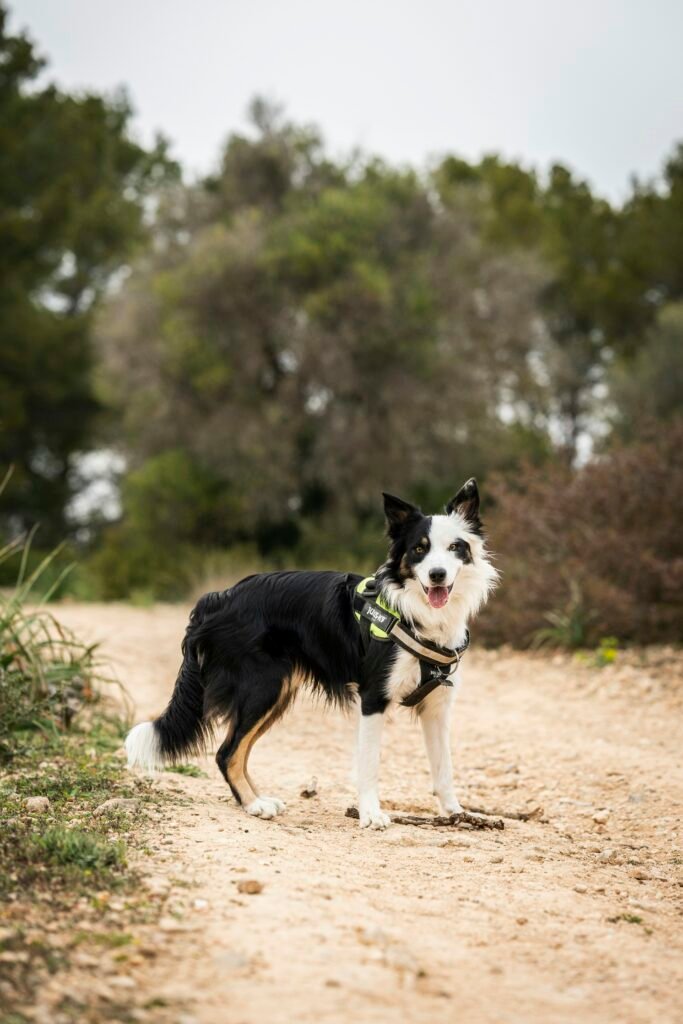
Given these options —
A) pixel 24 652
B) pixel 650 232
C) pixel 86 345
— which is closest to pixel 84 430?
pixel 86 345

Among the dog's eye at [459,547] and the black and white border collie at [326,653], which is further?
the dog's eye at [459,547]

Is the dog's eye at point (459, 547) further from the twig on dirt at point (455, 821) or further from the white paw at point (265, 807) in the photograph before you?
the white paw at point (265, 807)

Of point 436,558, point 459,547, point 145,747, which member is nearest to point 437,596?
point 436,558

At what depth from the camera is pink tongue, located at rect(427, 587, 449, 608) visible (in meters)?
4.91

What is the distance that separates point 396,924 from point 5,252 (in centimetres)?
2192

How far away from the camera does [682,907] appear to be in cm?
396

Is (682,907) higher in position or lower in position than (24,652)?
lower

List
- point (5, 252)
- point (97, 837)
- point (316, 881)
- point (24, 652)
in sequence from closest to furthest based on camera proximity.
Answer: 1. point (316, 881)
2. point (97, 837)
3. point (24, 652)
4. point (5, 252)

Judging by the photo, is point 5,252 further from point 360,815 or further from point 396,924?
point 396,924

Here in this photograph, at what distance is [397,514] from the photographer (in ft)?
16.6

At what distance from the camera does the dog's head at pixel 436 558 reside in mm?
4918

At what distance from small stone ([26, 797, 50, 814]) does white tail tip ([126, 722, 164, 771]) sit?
495mm

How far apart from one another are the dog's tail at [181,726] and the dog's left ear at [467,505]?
4.10 ft

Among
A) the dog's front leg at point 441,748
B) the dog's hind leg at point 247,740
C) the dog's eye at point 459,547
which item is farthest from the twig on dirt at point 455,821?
the dog's eye at point 459,547
